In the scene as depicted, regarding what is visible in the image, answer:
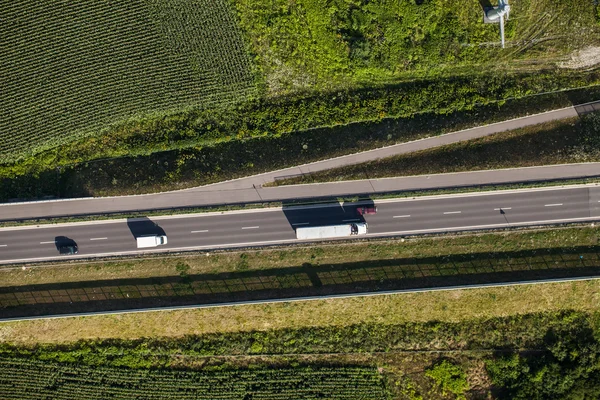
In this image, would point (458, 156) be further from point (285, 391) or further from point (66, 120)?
point (66, 120)

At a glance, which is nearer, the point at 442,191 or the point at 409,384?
the point at 442,191

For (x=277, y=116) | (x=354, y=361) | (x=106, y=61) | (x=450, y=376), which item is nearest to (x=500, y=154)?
(x=277, y=116)

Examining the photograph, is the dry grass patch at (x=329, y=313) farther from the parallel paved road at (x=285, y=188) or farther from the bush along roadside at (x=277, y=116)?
the bush along roadside at (x=277, y=116)

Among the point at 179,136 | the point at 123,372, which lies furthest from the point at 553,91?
the point at 123,372

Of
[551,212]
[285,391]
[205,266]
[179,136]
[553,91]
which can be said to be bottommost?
[285,391]

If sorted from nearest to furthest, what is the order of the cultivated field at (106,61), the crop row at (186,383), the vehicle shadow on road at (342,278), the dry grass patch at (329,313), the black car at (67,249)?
the black car at (67,249) < the cultivated field at (106,61) < the vehicle shadow on road at (342,278) < the dry grass patch at (329,313) < the crop row at (186,383)

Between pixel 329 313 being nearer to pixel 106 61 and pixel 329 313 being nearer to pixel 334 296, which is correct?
pixel 334 296

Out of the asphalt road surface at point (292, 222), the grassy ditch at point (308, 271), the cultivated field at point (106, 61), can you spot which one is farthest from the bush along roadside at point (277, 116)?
the grassy ditch at point (308, 271)

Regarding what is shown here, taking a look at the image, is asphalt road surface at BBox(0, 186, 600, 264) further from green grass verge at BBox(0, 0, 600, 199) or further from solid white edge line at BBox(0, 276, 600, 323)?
solid white edge line at BBox(0, 276, 600, 323)
